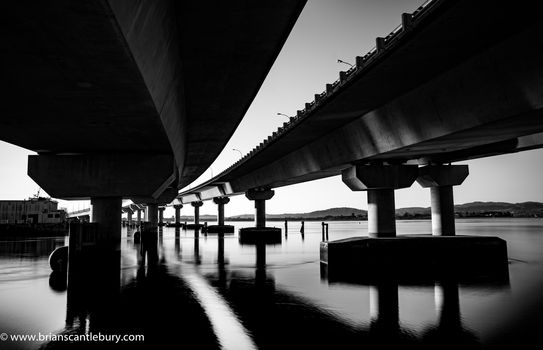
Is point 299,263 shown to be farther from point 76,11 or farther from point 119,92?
point 76,11

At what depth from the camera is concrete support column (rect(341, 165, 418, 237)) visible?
88.7ft

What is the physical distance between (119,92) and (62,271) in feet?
56.3

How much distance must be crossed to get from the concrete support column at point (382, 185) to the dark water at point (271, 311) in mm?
6890

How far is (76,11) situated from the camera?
293 inches

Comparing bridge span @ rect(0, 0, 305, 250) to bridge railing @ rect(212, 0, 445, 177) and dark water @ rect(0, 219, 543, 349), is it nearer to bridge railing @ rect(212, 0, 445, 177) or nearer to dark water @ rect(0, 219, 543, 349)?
bridge railing @ rect(212, 0, 445, 177)

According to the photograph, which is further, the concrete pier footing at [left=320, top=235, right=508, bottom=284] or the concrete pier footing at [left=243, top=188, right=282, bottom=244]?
the concrete pier footing at [left=243, top=188, right=282, bottom=244]

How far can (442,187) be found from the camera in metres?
34.2

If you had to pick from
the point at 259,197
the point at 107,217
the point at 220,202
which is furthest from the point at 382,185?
the point at 220,202

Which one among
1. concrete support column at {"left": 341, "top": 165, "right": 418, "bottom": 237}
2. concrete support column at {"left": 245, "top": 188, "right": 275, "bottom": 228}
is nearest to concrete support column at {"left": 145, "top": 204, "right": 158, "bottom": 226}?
concrete support column at {"left": 245, "top": 188, "right": 275, "bottom": 228}

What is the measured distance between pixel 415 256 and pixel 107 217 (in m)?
20.1

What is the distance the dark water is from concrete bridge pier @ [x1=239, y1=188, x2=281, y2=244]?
33.8m

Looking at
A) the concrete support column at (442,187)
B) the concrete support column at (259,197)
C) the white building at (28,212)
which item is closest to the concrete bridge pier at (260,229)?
the concrete support column at (259,197)

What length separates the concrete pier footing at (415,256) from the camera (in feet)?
80.2

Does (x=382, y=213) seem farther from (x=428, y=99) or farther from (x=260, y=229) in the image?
(x=260, y=229)
